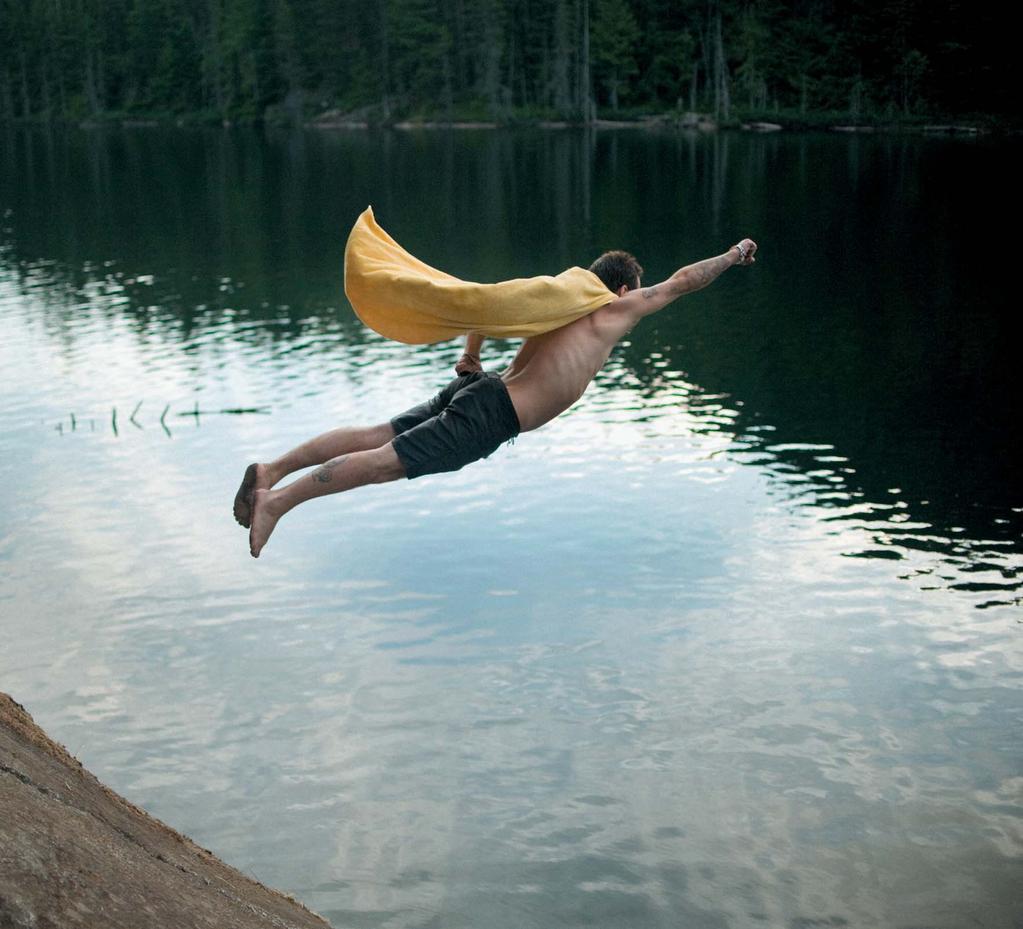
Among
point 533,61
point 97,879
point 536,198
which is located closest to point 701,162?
point 536,198

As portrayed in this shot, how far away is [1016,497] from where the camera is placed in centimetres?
2366

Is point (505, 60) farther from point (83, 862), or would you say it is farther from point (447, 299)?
point (83, 862)

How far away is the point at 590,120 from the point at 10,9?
74687mm

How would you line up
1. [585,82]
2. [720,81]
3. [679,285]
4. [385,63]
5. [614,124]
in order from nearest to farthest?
[679,285], [720,81], [614,124], [585,82], [385,63]

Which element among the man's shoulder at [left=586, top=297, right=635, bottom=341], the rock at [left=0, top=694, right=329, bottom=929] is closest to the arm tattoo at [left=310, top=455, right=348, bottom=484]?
the man's shoulder at [left=586, top=297, right=635, bottom=341]

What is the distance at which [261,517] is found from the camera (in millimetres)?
8320

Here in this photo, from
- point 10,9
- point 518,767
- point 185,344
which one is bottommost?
point 518,767

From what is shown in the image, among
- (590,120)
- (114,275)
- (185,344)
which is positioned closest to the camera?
(185,344)

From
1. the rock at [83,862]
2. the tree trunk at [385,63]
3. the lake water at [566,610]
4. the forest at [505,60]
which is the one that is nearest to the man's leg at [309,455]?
the rock at [83,862]

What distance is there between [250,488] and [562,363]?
2130 millimetres

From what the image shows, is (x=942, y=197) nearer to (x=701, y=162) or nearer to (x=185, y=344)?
(x=701, y=162)

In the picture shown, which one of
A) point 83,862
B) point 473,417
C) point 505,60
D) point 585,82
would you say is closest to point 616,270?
point 473,417

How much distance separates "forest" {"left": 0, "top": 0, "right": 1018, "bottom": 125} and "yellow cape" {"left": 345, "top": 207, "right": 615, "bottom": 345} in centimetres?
8741

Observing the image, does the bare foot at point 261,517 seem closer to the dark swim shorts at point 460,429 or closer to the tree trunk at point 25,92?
the dark swim shorts at point 460,429
